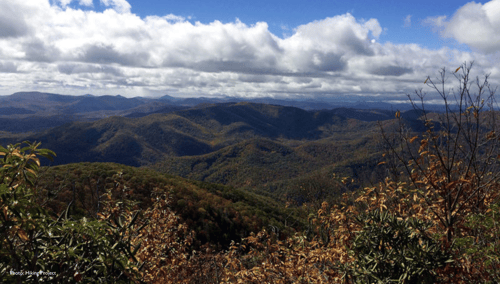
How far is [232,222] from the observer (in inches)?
1275

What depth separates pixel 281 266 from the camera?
720 centimetres

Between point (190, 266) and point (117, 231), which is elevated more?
point (117, 231)

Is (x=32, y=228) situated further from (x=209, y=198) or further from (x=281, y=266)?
(x=209, y=198)

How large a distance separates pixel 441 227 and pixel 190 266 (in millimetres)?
7465

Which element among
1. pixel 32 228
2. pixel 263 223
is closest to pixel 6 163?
pixel 32 228

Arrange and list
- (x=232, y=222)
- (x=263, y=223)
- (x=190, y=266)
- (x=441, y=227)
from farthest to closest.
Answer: (x=263, y=223) < (x=232, y=222) < (x=190, y=266) < (x=441, y=227)

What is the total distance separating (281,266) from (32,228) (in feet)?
20.0

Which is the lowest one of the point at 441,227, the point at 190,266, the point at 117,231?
the point at 190,266

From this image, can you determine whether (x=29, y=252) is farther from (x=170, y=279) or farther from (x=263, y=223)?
(x=263, y=223)

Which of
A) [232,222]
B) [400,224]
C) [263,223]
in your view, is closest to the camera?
[400,224]

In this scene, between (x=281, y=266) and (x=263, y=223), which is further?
(x=263, y=223)

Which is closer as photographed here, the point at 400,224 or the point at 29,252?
the point at 29,252

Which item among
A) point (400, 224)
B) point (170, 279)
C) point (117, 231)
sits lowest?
point (170, 279)

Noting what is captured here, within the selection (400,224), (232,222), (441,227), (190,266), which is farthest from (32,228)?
(232,222)
